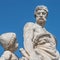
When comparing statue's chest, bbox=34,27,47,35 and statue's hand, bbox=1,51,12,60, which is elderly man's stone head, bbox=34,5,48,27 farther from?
statue's hand, bbox=1,51,12,60

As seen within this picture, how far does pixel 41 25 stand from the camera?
13320 millimetres

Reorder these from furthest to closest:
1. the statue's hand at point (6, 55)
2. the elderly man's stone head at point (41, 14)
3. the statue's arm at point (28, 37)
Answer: the elderly man's stone head at point (41, 14)
the statue's arm at point (28, 37)
the statue's hand at point (6, 55)

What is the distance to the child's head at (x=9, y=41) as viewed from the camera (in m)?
11.6

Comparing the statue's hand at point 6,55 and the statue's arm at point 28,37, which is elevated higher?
the statue's arm at point 28,37

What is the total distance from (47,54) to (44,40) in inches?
18.4

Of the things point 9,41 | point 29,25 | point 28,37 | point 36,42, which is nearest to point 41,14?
point 29,25

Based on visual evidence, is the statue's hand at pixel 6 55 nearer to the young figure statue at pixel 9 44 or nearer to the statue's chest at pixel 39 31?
the young figure statue at pixel 9 44

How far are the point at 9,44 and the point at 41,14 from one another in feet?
6.63

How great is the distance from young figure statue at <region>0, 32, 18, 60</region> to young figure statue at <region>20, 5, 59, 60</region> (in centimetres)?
69

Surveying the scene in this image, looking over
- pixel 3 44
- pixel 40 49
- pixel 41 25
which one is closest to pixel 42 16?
pixel 41 25

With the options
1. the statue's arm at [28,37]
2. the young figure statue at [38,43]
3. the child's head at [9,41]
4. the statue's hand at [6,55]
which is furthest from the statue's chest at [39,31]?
the statue's hand at [6,55]

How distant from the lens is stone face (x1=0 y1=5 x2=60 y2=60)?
1171cm

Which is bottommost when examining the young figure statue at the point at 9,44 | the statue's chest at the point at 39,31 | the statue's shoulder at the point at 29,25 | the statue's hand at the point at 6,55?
the statue's hand at the point at 6,55

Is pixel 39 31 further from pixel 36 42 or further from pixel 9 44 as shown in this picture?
pixel 9 44
